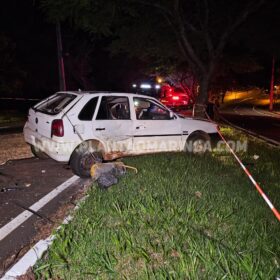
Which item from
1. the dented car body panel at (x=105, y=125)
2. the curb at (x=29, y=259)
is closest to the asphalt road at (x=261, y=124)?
the dented car body panel at (x=105, y=125)

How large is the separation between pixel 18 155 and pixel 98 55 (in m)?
30.6

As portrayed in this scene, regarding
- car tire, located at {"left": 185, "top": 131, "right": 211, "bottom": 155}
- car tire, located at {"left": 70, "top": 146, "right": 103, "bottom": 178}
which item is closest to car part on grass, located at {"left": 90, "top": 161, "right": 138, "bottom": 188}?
car tire, located at {"left": 70, "top": 146, "right": 103, "bottom": 178}

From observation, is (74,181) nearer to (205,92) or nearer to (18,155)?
(18,155)

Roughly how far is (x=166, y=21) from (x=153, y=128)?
608 centimetres

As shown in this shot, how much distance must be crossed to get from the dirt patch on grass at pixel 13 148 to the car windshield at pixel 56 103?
6.27 feet

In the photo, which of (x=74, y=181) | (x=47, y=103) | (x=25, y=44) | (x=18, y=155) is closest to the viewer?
(x=74, y=181)

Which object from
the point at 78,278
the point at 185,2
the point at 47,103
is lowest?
the point at 78,278

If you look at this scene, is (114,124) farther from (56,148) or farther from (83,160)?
(56,148)

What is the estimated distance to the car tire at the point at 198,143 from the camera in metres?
8.57

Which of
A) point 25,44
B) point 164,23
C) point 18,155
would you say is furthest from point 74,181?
point 25,44

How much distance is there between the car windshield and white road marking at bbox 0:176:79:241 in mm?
1393

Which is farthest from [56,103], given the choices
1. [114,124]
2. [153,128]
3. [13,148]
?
[13,148]

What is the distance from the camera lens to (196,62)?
1203 cm

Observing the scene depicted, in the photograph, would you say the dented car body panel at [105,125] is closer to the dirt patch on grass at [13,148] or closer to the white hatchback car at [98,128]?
the white hatchback car at [98,128]
